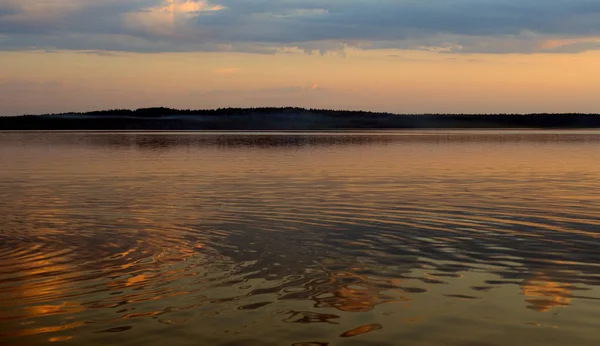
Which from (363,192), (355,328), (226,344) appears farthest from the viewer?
(363,192)

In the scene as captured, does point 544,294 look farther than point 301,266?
No

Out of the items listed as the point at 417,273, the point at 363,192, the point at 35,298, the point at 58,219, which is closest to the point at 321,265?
the point at 417,273

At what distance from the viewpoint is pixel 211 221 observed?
18.2 m

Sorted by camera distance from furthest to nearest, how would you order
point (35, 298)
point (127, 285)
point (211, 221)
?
point (211, 221) < point (127, 285) < point (35, 298)

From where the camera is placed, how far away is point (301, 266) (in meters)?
12.7

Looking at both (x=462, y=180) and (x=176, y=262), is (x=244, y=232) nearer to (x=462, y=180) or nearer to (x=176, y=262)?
(x=176, y=262)

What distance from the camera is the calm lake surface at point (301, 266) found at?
9.06 metres

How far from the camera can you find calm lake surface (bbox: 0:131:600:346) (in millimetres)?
9062

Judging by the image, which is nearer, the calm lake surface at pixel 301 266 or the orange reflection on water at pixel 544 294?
the calm lake surface at pixel 301 266

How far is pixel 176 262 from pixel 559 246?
671 centimetres

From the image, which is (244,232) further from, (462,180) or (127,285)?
(462,180)

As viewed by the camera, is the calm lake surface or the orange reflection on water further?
the orange reflection on water

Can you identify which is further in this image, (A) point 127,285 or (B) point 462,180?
(B) point 462,180

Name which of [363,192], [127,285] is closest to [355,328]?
[127,285]
